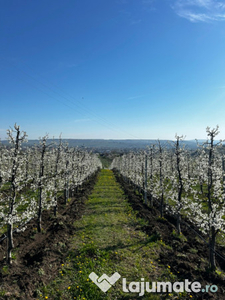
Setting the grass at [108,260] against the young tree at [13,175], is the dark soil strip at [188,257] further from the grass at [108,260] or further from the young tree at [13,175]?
the young tree at [13,175]

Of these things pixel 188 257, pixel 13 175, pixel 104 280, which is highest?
pixel 13 175

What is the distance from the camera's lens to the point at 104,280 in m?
8.59

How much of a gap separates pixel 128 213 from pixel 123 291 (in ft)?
39.3

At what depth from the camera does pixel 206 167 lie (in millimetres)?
10961

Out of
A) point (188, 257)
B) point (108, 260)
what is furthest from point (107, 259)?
point (188, 257)

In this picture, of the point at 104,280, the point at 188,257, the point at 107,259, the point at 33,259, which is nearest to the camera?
the point at 104,280

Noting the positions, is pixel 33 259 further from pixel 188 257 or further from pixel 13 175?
pixel 188 257

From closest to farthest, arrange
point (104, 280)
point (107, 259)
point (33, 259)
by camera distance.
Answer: point (104, 280)
point (33, 259)
point (107, 259)

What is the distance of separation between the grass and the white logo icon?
0.18 metres

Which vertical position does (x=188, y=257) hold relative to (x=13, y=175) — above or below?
below

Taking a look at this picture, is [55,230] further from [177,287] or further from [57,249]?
[177,287]

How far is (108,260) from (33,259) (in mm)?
4262

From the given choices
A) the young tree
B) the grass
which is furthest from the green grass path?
the young tree

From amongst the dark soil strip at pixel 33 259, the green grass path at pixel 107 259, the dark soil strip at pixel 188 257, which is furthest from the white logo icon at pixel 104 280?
the dark soil strip at pixel 188 257
